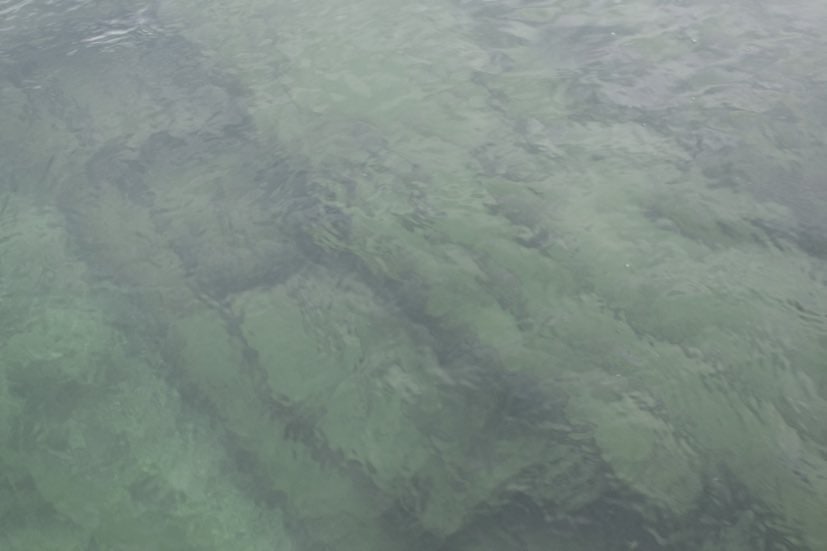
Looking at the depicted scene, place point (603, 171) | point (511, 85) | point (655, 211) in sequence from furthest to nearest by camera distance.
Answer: point (511, 85), point (603, 171), point (655, 211)

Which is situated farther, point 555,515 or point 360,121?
point 360,121

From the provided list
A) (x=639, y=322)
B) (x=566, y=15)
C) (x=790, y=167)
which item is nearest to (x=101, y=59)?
(x=566, y=15)

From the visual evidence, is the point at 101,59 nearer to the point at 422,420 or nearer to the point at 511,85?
the point at 511,85

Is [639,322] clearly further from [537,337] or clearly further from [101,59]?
[101,59]

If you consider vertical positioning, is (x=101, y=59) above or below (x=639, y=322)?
above

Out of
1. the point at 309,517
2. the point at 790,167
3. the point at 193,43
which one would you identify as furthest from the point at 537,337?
the point at 193,43

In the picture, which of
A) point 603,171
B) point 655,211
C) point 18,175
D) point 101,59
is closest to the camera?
point 655,211
